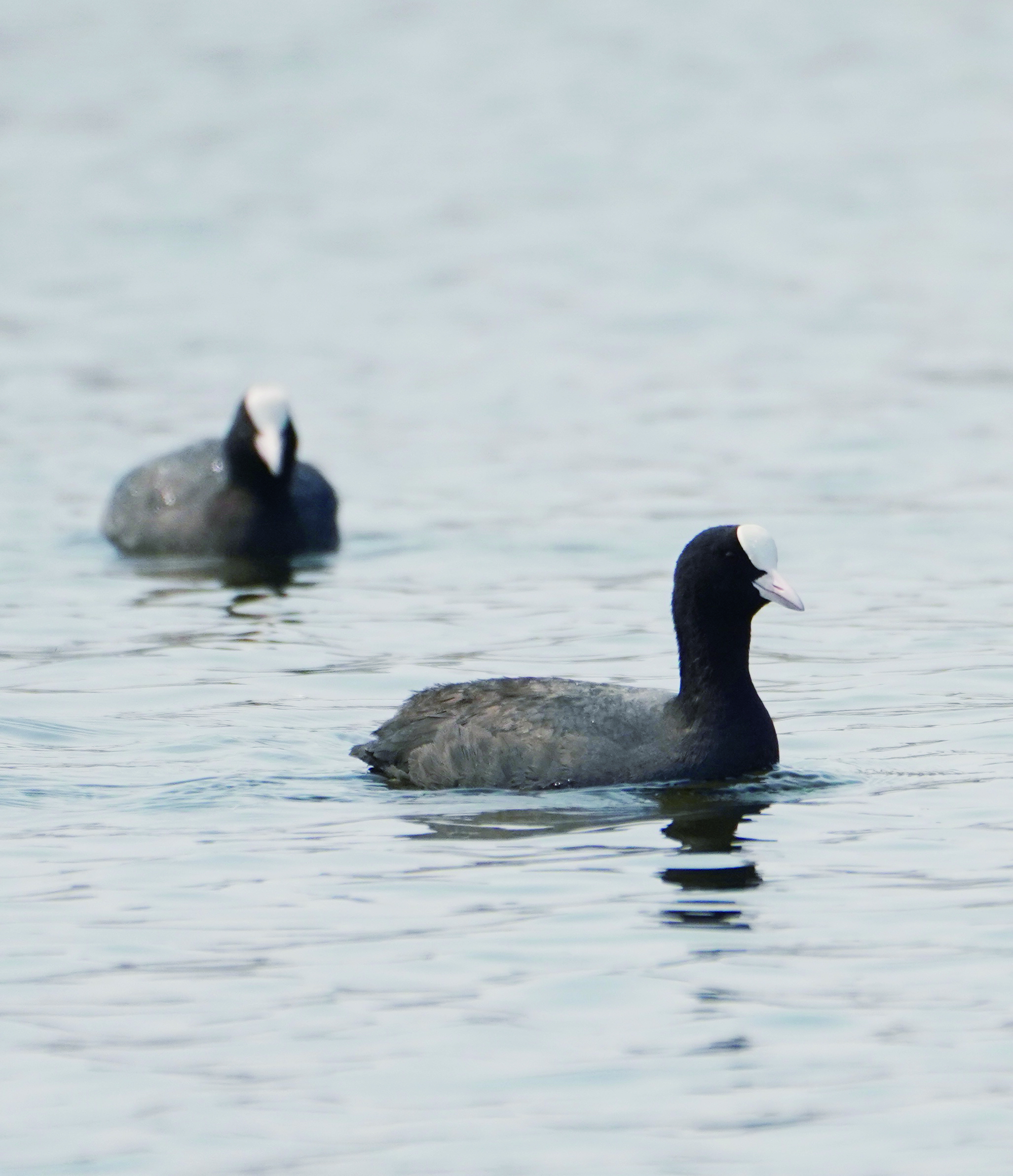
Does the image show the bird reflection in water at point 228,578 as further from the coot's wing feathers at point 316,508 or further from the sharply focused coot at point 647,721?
the sharply focused coot at point 647,721

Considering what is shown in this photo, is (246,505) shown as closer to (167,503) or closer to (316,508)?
(316,508)

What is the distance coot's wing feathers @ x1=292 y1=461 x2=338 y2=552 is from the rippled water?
0.97ft

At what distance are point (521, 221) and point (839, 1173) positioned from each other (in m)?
21.9

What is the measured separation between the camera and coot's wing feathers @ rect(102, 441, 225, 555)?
1395 cm

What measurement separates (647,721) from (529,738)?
45cm

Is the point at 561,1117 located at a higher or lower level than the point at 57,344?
lower

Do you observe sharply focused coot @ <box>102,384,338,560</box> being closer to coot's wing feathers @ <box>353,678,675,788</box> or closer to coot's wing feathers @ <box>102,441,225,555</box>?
coot's wing feathers @ <box>102,441,225,555</box>

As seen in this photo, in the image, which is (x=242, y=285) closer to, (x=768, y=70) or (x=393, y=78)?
(x=393, y=78)

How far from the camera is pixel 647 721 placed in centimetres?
820

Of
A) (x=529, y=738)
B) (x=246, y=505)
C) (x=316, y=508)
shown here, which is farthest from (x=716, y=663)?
(x=246, y=505)

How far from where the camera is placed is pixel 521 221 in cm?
2622

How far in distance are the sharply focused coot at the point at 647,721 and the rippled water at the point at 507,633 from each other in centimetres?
16

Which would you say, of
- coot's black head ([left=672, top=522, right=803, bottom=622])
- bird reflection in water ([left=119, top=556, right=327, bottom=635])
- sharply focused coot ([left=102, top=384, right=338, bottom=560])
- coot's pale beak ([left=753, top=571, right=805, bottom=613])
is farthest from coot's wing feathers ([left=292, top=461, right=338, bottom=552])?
coot's pale beak ([left=753, top=571, right=805, bottom=613])

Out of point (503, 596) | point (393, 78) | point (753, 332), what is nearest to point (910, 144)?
point (393, 78)
